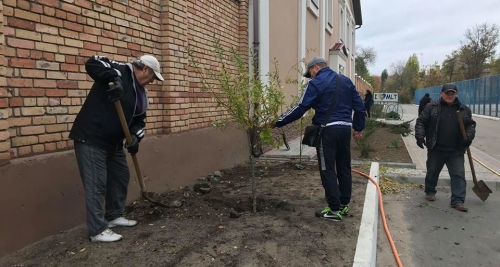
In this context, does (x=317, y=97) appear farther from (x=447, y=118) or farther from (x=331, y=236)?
(x=447, y=118)

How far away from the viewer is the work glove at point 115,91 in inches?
122

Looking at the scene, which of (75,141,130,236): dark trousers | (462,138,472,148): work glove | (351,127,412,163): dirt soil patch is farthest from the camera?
(351,127,412,163): dirt soil patch

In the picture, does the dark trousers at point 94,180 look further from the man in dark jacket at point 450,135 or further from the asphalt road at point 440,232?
the man in dark jacket at point 450,135

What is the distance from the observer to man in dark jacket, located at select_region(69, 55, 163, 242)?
317 cm

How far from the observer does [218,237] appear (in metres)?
3.55

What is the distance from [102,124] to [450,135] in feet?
15.1

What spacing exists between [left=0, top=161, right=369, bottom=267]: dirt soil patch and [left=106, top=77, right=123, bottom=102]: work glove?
4.12ft

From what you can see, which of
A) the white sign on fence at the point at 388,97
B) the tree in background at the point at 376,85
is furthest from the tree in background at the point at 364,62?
the white sign on fence at the point at 388,97

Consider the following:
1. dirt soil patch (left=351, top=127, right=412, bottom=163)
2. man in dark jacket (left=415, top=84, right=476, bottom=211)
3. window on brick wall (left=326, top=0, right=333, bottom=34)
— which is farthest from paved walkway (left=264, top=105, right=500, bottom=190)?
window on brick wall (left=326, top=0, right=333, bottom=34)

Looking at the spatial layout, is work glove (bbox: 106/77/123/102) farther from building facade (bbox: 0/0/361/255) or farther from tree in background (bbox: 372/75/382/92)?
tree in background (bbox: 372/75/382/92)

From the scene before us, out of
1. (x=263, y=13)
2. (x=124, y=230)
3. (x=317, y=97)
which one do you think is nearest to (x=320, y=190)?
(x=317, y=97)

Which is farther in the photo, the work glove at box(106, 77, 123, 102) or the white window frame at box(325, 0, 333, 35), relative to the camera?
the white window frame at box(325, 0, 333, 35)

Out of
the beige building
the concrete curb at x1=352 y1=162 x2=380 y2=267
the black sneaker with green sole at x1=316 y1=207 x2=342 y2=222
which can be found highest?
the beige building

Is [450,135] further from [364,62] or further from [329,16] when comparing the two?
[364,62]
